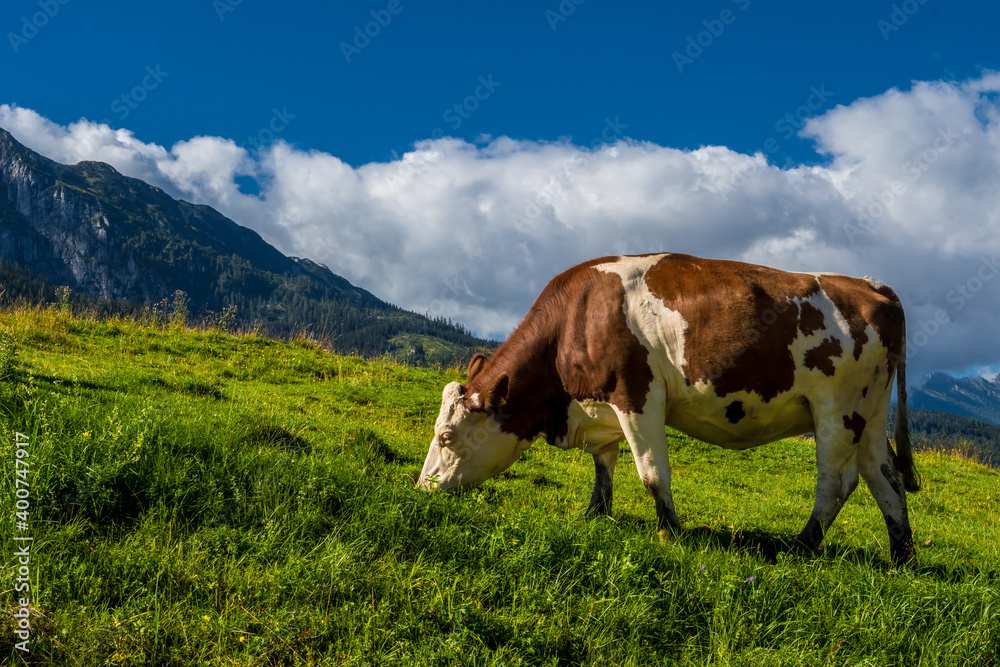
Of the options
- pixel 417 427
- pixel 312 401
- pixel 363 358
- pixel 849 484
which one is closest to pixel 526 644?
pixel 849 484

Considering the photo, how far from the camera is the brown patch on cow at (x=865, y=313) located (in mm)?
5980

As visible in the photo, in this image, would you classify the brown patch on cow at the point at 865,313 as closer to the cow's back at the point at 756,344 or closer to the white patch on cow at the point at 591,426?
the cow's back at the point at 756,344

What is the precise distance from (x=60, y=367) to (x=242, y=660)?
356 inches

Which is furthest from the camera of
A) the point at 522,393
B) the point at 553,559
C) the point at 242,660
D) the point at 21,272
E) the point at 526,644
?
the point at 21,272

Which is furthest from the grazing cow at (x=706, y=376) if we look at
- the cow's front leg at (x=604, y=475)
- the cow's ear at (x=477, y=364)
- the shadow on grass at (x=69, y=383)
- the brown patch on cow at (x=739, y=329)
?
the shadow on grass at (x=69, y=383)

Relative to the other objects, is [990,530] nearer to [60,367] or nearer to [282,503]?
[282,503]

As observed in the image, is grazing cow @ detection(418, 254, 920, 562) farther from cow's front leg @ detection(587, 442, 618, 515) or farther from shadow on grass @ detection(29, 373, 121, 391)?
shadow on grass @ detection(29, 373, 121, 391)

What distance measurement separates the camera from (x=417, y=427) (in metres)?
11.8

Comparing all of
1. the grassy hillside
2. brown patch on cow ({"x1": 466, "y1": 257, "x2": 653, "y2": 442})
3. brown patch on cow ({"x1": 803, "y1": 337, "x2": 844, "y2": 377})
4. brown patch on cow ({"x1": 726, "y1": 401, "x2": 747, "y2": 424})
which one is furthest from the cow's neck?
brown patch on cow ({"x1": 803, "y1": 337, "x2": 844, "y2": 377})

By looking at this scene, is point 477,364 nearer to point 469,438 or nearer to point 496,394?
point 496,394

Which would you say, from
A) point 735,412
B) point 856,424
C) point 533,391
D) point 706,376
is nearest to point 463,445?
point 533,391

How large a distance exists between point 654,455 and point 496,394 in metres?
Result: 1.90

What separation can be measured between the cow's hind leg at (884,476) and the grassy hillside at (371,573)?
32 centimetres

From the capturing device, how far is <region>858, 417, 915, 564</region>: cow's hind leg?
629 centimetres
